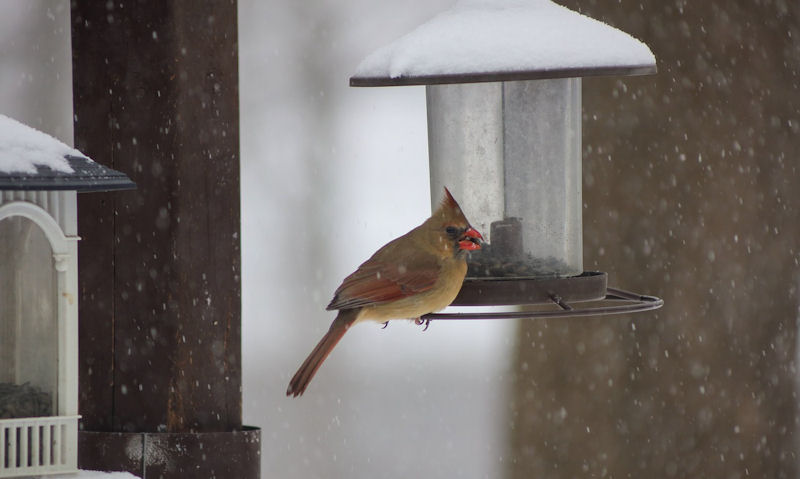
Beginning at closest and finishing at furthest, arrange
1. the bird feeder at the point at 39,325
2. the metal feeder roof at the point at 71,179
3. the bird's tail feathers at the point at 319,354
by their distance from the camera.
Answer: the metal feeder roof at the point at 71,179 < the bird feeder at the point at 39,325 < the bird's tail feathers at the point at 319,354

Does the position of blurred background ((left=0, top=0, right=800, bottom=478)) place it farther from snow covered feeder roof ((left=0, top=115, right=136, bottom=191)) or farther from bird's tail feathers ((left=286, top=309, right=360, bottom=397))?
snow covered feeder roof ((left=0, top=115, right=136, bottom=191))

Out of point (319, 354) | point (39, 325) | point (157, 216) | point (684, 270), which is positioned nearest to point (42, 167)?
point (39, 325)

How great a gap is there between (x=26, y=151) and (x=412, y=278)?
1.47 meters

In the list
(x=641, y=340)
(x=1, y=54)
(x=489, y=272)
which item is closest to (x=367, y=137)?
(x=1, y=54)

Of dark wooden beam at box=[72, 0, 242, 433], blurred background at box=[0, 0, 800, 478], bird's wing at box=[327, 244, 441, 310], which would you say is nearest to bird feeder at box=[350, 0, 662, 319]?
bird's wing at box=[327, 244, 441, 310]

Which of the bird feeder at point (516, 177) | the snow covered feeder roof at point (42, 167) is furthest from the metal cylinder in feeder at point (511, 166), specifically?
the snow covered feeder roof at point (42, 167)

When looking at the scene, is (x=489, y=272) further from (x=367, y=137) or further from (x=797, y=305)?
(x=367, y=137)

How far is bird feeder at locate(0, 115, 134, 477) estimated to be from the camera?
10.3ft

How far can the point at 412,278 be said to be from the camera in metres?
4.10

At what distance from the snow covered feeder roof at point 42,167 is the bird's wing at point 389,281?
1.10m

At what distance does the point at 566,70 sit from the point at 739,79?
258 centimetres

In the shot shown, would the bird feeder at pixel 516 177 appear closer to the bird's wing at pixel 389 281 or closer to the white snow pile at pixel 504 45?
the white snow pile at pixel 504 45

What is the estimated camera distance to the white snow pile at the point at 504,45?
3.39m

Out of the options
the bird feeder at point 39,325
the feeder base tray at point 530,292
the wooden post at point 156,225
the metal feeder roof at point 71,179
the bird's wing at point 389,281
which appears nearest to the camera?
the metal feeder roof at point 71,179
